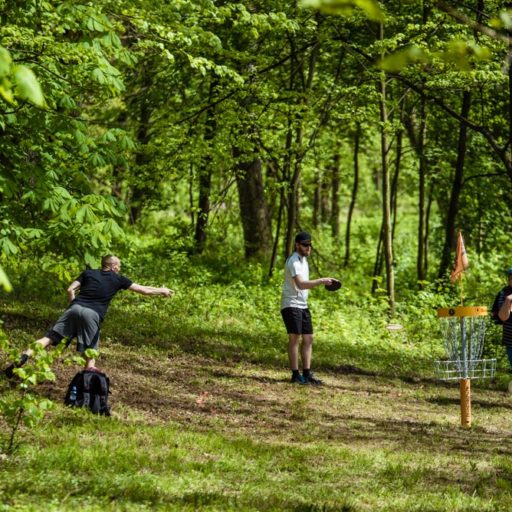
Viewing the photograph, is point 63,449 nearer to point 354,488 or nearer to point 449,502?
point 354,488

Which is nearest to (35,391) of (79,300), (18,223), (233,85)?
(79,300)

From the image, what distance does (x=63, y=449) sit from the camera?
7.40 metres

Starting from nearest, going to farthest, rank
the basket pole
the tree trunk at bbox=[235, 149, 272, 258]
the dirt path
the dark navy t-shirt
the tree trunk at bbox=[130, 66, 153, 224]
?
the dirt path → the dark navy t-shirt → the basket pole → the tree trunk at bbox=[130, 66, 153, 224] → the tree trunk at bbox=[235, 149, 272, 258]

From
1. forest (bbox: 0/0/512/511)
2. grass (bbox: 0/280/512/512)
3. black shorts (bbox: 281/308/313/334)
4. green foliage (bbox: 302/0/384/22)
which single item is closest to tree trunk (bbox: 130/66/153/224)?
forest (bbox: 0/0/512/511)

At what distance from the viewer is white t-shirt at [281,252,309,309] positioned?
12336 mm

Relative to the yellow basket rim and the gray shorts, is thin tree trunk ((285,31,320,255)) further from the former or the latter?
the gray shorts

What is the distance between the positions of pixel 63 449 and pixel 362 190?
42.7m

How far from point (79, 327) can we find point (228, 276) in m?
11.6

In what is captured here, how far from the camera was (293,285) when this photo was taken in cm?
1251

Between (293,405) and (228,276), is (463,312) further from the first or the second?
(228,276)

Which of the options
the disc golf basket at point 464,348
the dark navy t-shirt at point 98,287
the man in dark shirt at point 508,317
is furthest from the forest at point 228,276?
the man in dark shirt at point 508,317

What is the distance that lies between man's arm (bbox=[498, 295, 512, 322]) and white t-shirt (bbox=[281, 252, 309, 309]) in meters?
2.87

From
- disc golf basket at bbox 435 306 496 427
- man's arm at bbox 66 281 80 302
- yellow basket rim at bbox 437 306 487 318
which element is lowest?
disc golf basket at bbox 435 306 496 427

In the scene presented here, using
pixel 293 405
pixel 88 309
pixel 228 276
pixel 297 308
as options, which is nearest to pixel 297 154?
pixel 228 276
